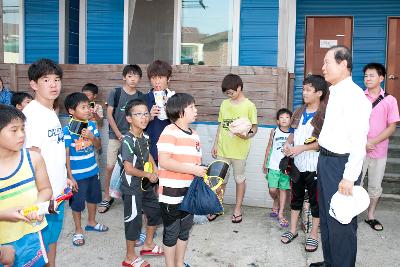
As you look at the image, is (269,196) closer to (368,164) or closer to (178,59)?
(368,164)

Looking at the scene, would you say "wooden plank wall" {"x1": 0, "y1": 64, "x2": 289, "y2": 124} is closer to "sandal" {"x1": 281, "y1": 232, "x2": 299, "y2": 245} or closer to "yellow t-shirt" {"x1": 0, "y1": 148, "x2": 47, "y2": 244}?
"sandal" {"x1": 281, "y1": 232, "x2": 299, "y2": 245}

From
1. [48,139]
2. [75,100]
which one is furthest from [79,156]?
[48,139]

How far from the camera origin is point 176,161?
3.25 meters

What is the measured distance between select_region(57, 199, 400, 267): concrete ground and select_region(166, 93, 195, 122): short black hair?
4.96 feet

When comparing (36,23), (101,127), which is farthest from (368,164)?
(36,23)

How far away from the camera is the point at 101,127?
6.41 m

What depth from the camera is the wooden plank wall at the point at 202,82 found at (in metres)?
5.73

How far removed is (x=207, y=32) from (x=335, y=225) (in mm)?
4940

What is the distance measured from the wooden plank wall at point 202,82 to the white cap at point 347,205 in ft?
8.34

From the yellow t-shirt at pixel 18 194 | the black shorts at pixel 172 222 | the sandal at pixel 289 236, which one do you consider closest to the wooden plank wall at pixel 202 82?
the sandal at pixel 289 236

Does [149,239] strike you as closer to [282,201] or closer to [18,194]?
[282,201]

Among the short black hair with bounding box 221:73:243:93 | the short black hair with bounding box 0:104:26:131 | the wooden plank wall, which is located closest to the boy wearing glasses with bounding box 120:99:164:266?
the short black hair with bounding box 221:73:243:93

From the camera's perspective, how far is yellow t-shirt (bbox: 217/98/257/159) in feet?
16.4

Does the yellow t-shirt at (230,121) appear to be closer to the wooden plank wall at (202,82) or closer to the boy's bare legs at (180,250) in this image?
the wooden plank wall at (202,82)
